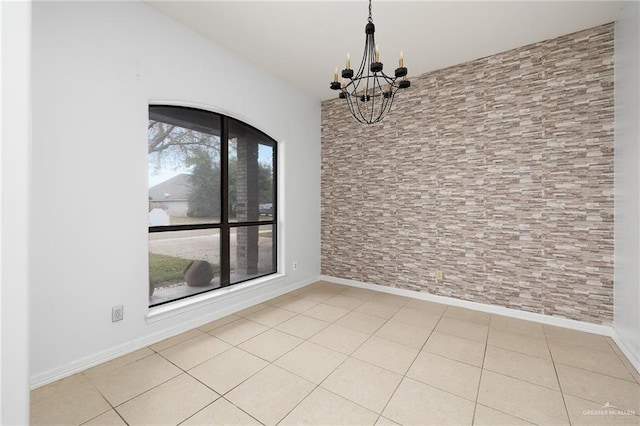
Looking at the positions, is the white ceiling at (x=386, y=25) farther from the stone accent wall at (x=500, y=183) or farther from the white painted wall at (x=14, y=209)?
the white painted wall at (x=14, y=209)

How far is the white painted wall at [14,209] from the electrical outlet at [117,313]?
1.47 meters

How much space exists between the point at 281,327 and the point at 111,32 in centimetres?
305

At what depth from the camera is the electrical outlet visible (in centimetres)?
231

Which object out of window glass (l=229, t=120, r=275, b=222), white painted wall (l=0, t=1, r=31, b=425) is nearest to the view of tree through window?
window glass (l=229, t=120, r=275, b=222)

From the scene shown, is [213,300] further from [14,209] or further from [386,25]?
[386,25]

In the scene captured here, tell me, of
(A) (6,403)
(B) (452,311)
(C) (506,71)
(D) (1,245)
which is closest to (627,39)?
(C) (506,71)

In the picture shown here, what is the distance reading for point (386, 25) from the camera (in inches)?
110

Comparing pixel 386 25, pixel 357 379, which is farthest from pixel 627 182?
pixel 357 379

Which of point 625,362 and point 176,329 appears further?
point 176,329

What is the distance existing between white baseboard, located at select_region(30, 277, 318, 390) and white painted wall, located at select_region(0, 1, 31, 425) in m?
1.37

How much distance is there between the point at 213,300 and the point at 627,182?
13.5ft

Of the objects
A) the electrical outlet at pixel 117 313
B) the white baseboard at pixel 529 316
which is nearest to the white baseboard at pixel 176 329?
the electrical outlet at pixel 117 313

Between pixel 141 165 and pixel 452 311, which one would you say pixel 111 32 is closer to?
pixel 141 165

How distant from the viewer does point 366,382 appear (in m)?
2.01
